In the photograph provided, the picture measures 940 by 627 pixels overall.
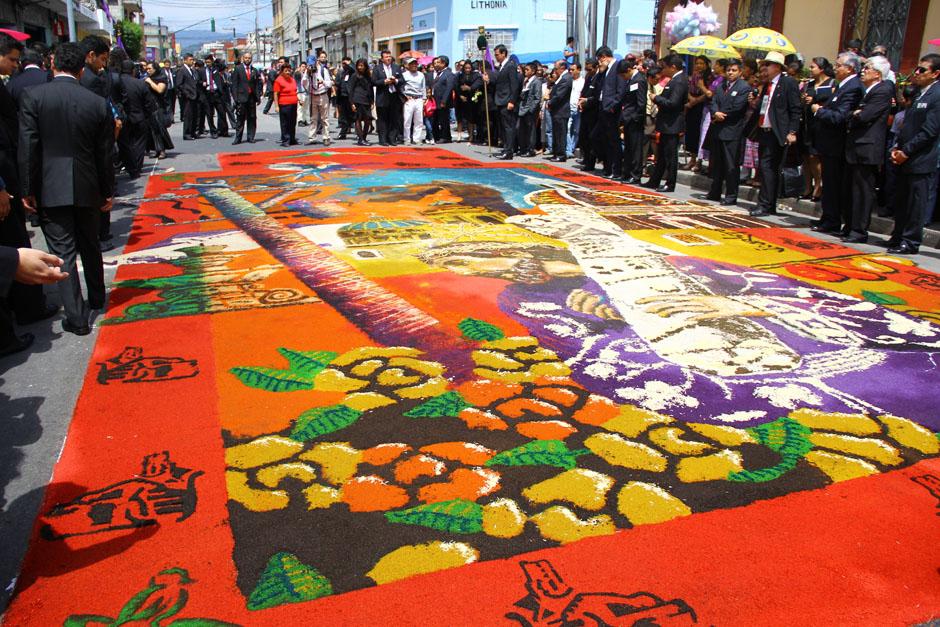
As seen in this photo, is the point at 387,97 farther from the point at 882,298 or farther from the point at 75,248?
the point at 882,298

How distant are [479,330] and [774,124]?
5.53 metres

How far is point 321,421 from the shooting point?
3502 millimetres

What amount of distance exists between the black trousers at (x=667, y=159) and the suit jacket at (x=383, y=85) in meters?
6.76

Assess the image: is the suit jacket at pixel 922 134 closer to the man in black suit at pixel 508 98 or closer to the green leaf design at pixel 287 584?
the green leaf design at pixel 287 584

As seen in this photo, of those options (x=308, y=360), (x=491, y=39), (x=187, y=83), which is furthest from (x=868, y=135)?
(x=491, y=39)

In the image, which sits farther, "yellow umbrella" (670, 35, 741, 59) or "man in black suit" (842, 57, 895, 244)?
"yellow umbrella" (670, 35, 741, 59)

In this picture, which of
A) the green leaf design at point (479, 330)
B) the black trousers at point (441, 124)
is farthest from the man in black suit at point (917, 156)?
the black trousers at point (441, 124)

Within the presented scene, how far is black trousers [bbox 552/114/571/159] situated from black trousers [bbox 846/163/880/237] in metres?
6.58

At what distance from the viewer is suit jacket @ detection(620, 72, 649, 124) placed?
10.6 metres

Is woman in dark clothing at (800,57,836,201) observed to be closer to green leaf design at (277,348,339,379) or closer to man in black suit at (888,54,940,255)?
man in black suit at (888,54,940,255)

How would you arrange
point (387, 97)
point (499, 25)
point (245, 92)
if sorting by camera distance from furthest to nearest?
1. point (499, 25)
2. point (387, 97)
3. point (245, 92)

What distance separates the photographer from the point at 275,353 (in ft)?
→ 14.2

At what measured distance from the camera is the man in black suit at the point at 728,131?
8969 millimetres

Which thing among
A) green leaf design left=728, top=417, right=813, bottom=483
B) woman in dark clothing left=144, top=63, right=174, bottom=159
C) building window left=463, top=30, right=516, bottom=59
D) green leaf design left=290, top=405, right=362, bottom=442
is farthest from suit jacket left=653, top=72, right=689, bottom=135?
building window left=463, top=30, right=516, bottom=59
